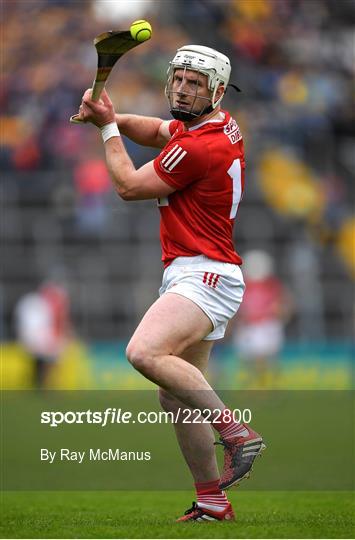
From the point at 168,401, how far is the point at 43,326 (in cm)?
1199

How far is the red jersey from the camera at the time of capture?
5516 millimetres

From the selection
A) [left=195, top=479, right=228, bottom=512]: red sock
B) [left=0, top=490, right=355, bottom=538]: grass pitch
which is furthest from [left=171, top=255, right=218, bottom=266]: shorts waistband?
[left=0, top=490, right=355, bottom=538]: grass pitch

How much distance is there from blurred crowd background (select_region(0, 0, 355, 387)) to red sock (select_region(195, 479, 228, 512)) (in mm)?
11346

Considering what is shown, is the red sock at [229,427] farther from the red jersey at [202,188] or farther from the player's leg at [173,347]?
the red jersey at [202,188]

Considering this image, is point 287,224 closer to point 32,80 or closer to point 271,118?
point 271,118

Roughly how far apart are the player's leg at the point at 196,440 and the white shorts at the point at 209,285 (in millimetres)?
139

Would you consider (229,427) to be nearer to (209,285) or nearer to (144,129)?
(209,285)

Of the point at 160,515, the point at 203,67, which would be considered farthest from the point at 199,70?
the point at 160,515

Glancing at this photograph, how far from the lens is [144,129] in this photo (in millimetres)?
6234

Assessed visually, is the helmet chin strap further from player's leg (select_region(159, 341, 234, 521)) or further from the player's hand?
player's leg (select_region(159, 341, 234, 521))

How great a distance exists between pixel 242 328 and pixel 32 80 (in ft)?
19.2

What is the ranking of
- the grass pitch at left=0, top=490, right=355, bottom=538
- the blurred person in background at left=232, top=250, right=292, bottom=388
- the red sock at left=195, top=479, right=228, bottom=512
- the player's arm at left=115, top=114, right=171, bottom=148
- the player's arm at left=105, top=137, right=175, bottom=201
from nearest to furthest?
the grass pitch at left=0, top=490, right=355, bottom=538 < the player's arm at left=105, top=137, right=175, bottom=201 < the red sock at left=195, top=479, right=228, bottom=512 < the player's arm at left=115, top=114, right=171, bottom=148 < the blurred person in background at left=232, top=250, right=292, bottom=388

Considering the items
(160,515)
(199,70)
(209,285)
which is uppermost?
(199,70)

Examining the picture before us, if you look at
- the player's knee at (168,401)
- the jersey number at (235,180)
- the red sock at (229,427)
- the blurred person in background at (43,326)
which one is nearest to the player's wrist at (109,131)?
the jersey number at (235,180)
